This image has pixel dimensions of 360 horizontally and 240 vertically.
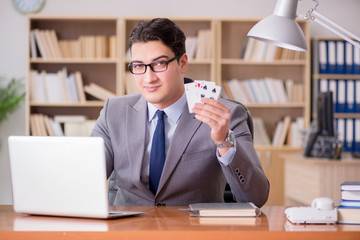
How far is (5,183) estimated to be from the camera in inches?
219

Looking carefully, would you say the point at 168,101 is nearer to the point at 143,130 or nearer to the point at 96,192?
the point at 143,130

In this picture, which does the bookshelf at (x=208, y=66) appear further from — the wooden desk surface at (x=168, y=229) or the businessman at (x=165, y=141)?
the wooden desk surface at (x=168, y=229)

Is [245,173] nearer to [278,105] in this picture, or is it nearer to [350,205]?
[350,205]

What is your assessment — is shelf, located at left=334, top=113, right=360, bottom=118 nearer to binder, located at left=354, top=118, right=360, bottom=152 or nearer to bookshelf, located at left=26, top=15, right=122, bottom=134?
binder, located at left=354, top=118, right=360, bottom=152

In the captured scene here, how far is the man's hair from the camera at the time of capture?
2.02 metres

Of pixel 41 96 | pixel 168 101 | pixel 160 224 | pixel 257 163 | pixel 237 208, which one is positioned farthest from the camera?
pixel 41 96

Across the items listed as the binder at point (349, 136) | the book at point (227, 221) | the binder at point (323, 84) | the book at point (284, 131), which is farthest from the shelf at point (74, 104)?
the book at point (227, 221)

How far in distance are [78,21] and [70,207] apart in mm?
4191

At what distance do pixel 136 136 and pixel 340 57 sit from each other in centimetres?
383

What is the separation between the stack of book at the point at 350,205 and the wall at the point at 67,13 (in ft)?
13.8

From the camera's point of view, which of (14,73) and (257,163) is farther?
(14,73)

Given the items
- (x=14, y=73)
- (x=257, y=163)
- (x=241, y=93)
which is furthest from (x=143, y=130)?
(x=14, y=73)

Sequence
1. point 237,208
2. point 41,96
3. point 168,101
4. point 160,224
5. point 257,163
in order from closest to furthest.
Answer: point 160,224 → point 237,208 → point 257,163 → point 168,101 → point 41,96

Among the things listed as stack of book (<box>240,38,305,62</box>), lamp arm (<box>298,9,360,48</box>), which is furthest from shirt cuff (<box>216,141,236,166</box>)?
stack of book (<box>240,38,305,62</box>)
